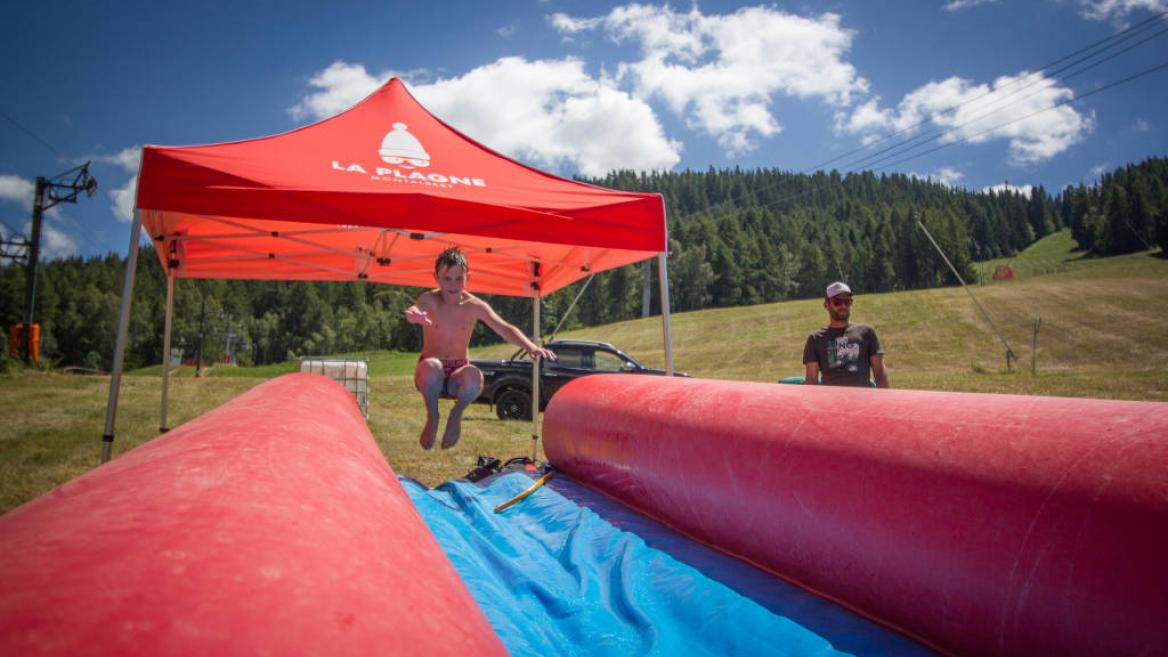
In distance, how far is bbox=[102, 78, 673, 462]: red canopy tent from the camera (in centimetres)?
382

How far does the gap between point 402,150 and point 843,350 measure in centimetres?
394

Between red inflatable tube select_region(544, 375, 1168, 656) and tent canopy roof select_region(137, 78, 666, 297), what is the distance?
2163 millimetres

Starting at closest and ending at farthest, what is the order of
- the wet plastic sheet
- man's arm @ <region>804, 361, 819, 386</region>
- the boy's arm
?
1. the wet plastic sheet
2. the boy's arm
3. man's arm @ <region>804, 361, 819, 386</region>

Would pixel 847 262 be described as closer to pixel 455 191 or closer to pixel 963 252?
pixel 963 252

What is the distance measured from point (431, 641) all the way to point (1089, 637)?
173 centimetres

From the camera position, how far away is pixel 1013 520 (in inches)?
66.7

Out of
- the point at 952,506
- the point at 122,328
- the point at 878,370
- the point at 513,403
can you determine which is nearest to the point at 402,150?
the point at 122,328

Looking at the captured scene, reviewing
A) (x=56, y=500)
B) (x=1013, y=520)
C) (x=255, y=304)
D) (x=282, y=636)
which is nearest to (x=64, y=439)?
(x=56, y=500)

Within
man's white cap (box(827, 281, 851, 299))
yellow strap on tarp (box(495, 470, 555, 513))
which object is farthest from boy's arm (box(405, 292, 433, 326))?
man's white cap (box(827, 281, 851, 299))

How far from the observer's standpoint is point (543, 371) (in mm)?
11164

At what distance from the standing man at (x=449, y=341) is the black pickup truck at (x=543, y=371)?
540 cm

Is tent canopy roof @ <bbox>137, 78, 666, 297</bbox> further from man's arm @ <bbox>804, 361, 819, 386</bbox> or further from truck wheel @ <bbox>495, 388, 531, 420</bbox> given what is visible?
truck wheel @ <bbox>495, 388, 531, 420</bbox>

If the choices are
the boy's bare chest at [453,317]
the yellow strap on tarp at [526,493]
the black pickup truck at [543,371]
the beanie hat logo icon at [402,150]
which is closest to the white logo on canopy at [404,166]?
the beanie hat logo icon at [402,150]

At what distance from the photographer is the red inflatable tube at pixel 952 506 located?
150 centimetres
